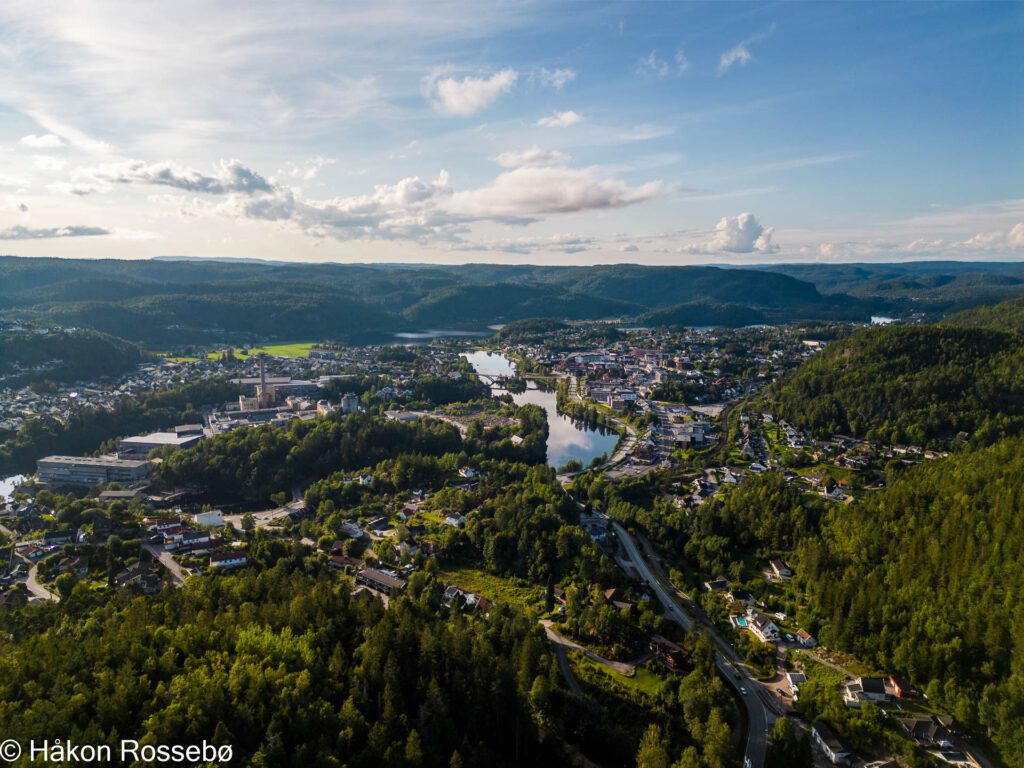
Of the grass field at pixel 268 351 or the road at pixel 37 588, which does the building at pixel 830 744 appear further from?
the grass field at pixel 268 351

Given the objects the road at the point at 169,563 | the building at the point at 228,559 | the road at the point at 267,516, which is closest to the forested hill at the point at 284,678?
the road at the point at 169,563

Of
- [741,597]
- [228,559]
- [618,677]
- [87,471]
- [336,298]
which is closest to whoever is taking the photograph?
[618,677]

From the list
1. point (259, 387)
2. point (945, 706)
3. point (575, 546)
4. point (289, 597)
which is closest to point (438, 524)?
point (575, 546)

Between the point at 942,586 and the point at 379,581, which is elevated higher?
the point at 942,586

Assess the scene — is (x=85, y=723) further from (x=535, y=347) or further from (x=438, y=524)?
(x=535, y=347)

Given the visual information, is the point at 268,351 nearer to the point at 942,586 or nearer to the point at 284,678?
the point at 284,678

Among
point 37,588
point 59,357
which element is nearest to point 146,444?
point 37,588
